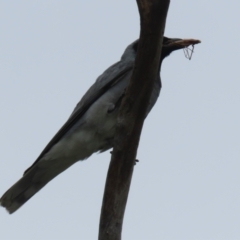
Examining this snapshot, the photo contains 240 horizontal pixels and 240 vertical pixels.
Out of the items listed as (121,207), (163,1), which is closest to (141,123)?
(121,207)

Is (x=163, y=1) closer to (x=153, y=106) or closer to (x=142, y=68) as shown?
(x=142, y=68)

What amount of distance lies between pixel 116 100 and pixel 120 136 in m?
2.23

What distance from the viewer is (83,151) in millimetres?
8383

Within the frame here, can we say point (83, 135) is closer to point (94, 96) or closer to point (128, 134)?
point (94, 96)

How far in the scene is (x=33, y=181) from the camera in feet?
27.5

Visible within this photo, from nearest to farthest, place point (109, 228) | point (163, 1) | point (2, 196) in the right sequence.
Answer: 1. point (163, 1)
2. point (109, 228)
3. point (2, 196)

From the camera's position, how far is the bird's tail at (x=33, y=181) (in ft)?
27.2

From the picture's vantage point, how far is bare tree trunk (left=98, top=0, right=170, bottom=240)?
19.0ft

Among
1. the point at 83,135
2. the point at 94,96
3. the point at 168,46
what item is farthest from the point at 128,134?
the point at 168,46

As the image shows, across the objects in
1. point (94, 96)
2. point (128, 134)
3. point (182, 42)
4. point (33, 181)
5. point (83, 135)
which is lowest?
point (128, 134)

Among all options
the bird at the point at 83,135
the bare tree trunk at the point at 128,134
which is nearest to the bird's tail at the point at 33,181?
the bird at the point at 83,135

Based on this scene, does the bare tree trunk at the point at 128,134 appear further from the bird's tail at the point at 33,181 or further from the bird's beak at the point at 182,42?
the bird's tail at the point at 33,181

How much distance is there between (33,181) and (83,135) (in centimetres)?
83

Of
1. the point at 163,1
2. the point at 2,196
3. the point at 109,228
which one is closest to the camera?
the point at 163,1
